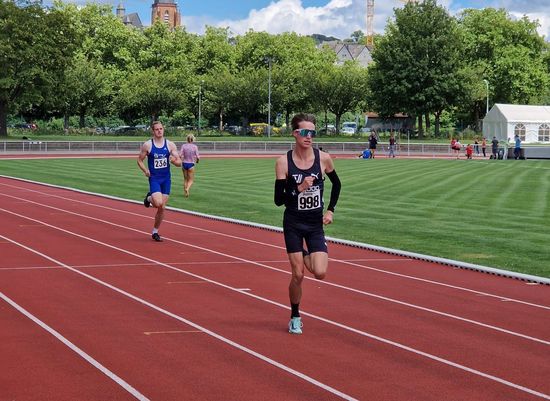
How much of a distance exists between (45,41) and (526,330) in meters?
66.4

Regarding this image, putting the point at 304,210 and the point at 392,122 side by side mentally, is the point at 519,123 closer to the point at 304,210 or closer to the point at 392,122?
the point at 392,122

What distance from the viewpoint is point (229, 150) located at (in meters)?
67.9

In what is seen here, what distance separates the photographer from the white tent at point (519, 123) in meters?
78.8

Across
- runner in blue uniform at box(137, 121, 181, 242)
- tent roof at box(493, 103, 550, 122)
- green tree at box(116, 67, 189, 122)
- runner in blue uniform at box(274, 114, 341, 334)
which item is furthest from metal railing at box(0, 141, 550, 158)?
runner in blue uniform at box(274, 114, 341, 334)

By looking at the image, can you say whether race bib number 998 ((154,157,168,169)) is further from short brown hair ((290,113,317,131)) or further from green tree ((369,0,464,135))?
green tree ((369,0,464,135))

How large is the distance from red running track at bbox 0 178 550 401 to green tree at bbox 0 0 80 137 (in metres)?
56.7

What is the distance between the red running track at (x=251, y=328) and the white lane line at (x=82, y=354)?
0.7 inches

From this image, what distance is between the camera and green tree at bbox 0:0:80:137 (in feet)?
229

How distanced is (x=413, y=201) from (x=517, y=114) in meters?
57.8

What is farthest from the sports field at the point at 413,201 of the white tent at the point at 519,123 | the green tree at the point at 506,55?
the green tree at the point at 506,55

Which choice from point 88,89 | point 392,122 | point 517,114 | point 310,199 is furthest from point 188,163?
point 392,122

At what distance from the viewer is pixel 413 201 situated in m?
25.2

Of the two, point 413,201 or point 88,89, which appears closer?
point 413,201

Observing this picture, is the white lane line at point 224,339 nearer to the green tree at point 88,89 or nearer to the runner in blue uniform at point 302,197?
the runner in blue uniform at point 302,197
